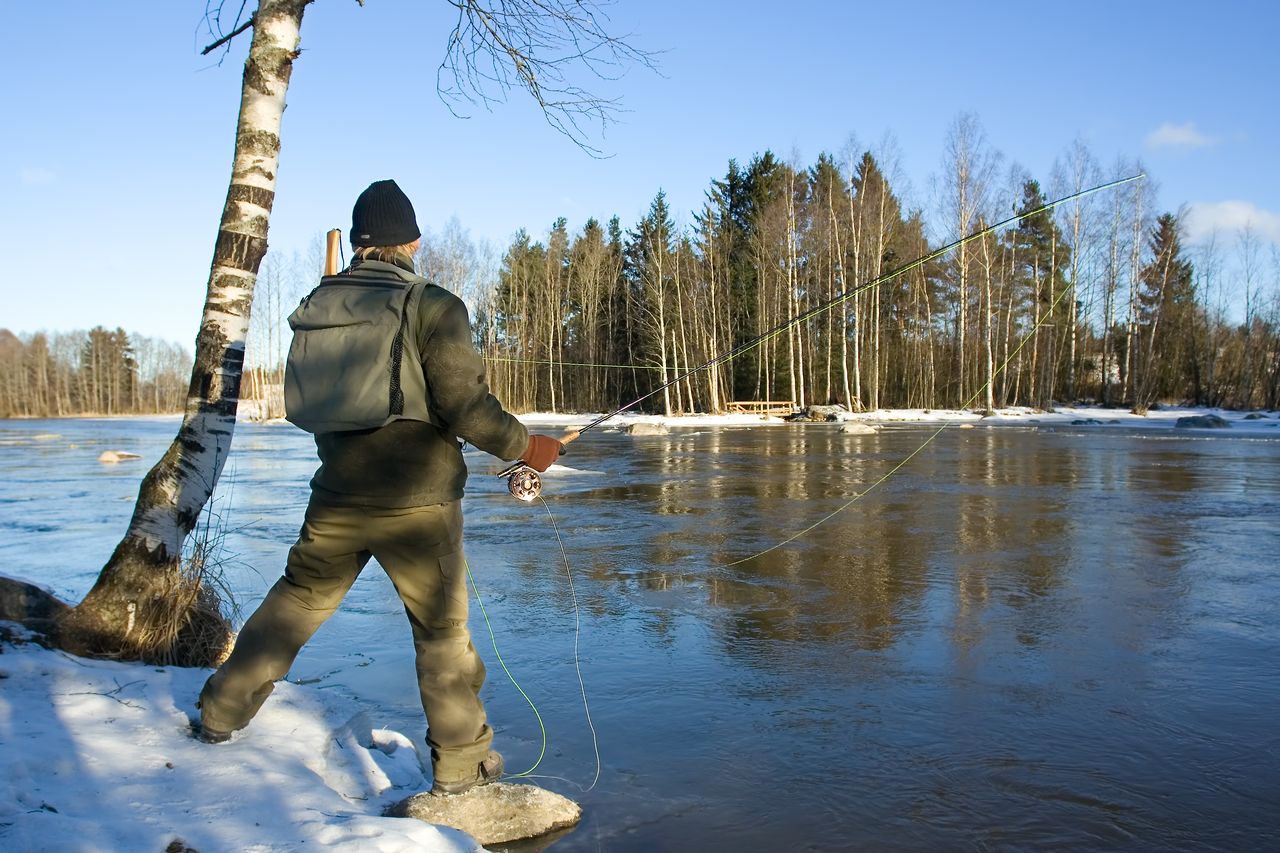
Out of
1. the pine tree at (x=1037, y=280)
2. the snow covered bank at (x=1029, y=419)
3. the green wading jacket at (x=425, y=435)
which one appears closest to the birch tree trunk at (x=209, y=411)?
the green wading jacket at (x=425, y=435)

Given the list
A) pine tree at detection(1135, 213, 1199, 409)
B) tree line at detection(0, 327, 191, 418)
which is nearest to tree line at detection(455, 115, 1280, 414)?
pine tree at detection(1135, 213, 1199, 409)

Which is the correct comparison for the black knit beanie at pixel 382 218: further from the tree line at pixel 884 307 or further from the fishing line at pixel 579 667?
the tree line at pixel 884 307

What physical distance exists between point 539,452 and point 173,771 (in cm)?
158

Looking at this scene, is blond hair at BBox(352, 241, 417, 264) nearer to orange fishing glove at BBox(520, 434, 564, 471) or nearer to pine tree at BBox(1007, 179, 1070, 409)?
orange fishing glove at BBox(520, 434, 564, 471)

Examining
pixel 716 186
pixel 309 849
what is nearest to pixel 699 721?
pixel 309 849

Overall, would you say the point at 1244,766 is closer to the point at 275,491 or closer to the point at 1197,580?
the point at 1197,580

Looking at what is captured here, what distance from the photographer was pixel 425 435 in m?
2.82

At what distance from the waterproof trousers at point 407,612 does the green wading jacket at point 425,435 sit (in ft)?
0.21

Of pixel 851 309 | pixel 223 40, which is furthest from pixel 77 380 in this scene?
pixel 223 40

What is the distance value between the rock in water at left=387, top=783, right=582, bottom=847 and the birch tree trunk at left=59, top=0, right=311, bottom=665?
170 centimetres

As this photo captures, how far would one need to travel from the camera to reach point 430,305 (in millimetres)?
2777

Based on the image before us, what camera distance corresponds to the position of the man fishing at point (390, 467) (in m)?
2.75

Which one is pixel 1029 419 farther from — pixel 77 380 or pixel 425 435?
pixel 77 380

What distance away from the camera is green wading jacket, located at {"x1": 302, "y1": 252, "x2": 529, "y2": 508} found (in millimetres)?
2768
